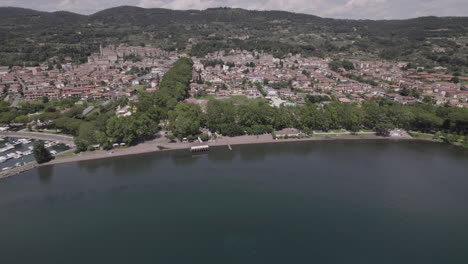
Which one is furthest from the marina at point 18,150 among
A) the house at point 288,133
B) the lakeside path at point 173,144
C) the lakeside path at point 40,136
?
the house at point 288,133

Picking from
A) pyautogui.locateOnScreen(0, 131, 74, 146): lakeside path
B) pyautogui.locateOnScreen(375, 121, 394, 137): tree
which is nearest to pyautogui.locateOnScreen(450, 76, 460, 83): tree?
pyautogui.locateOnScreen(375, 121, 394, 137): tree

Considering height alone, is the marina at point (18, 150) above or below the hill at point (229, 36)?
below

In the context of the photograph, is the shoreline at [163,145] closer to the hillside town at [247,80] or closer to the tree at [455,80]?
the hillside town at [247,80]

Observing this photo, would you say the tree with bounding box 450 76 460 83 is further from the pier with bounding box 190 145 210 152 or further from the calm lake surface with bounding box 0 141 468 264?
the pier with bounding box 190 145 210 152

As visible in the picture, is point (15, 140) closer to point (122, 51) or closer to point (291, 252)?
point (291, 252)

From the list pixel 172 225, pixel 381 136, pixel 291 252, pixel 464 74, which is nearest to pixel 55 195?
pixel 172 225

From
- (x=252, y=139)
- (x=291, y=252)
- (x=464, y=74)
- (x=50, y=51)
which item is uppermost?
(x=50, y=51)
